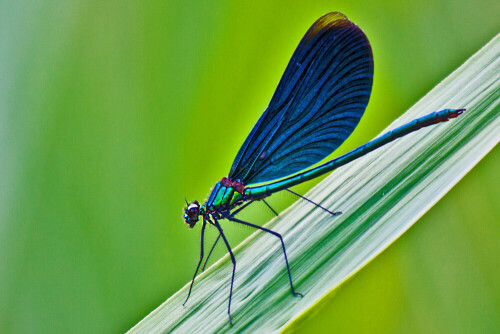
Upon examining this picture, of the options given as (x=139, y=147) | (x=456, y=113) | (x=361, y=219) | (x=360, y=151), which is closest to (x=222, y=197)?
(x=139, y=147)

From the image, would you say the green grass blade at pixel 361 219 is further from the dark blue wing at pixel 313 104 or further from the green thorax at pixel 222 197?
the green thorax at pixel 222 197

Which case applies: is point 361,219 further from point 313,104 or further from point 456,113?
point 313,104

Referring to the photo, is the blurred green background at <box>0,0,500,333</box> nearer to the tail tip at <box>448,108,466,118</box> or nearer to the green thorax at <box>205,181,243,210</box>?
the green thorax at <box>205,181,243,210</box>

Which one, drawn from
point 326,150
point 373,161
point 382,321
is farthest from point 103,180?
point 382,321

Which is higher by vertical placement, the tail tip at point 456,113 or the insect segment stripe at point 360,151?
the tail tip at point 456,113

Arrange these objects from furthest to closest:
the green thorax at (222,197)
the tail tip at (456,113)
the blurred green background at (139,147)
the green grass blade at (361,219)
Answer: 1. the green thorax at (222,197)
2. the blurred green background at (139,147)
3. the tail tip at (456,113)
4. the green grass blade at (361,219)

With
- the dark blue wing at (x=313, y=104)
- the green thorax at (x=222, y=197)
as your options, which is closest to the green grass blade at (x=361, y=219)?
the dark blue wing at (x=313, y=104)
